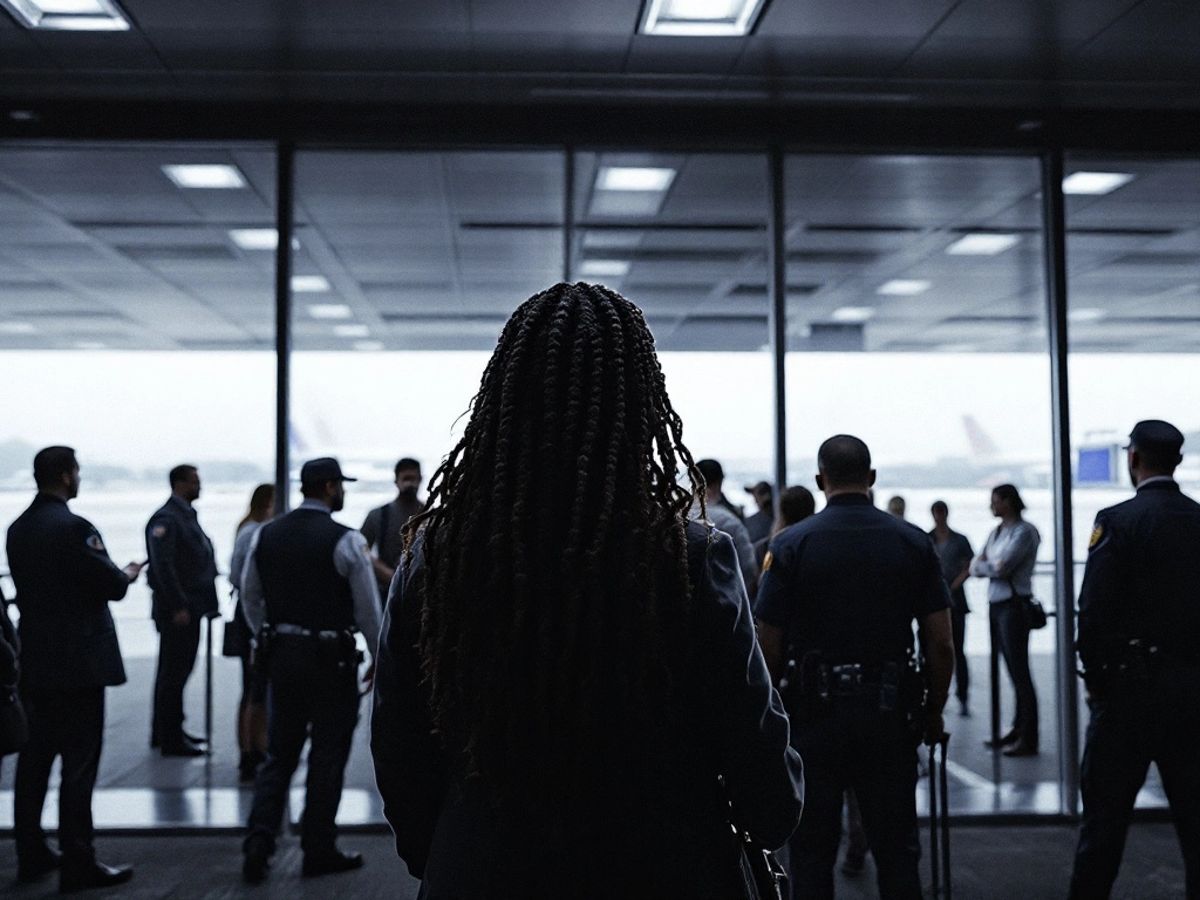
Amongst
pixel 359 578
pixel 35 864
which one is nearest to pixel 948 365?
pixel 359 578

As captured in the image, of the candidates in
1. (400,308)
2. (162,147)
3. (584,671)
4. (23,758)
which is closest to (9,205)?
(162,147)

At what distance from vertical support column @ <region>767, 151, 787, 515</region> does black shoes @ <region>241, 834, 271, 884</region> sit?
8.59ft

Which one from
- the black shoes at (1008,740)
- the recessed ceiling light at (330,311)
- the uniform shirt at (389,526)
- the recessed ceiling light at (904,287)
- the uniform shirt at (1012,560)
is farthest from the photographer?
the recessed ceiling light at (904,287)

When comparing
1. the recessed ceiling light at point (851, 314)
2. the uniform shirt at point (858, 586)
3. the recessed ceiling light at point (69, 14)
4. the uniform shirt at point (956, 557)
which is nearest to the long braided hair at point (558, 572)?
the uniform shirt at point (858, 586)

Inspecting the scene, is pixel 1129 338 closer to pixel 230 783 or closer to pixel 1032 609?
pixel 1032 609

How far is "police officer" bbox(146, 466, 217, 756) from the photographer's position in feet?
21.1

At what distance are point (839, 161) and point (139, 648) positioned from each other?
763 centimetres

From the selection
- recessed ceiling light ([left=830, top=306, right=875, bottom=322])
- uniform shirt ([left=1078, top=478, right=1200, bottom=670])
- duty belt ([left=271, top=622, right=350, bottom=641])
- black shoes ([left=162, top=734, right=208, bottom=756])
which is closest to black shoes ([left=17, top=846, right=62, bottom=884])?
duty belt ([left=271, top=622, right=350, bottom=641])

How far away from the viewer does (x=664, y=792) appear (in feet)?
4.76

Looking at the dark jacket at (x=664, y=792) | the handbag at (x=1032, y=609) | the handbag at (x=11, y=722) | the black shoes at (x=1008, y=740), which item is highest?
the dark jacket at (x=664, y=792)

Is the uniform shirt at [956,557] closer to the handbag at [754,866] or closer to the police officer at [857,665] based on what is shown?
the police officer at [857,665]

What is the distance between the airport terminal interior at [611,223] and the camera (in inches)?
184

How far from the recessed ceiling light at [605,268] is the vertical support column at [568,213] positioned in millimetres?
1035

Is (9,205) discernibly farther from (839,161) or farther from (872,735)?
(872,735)
